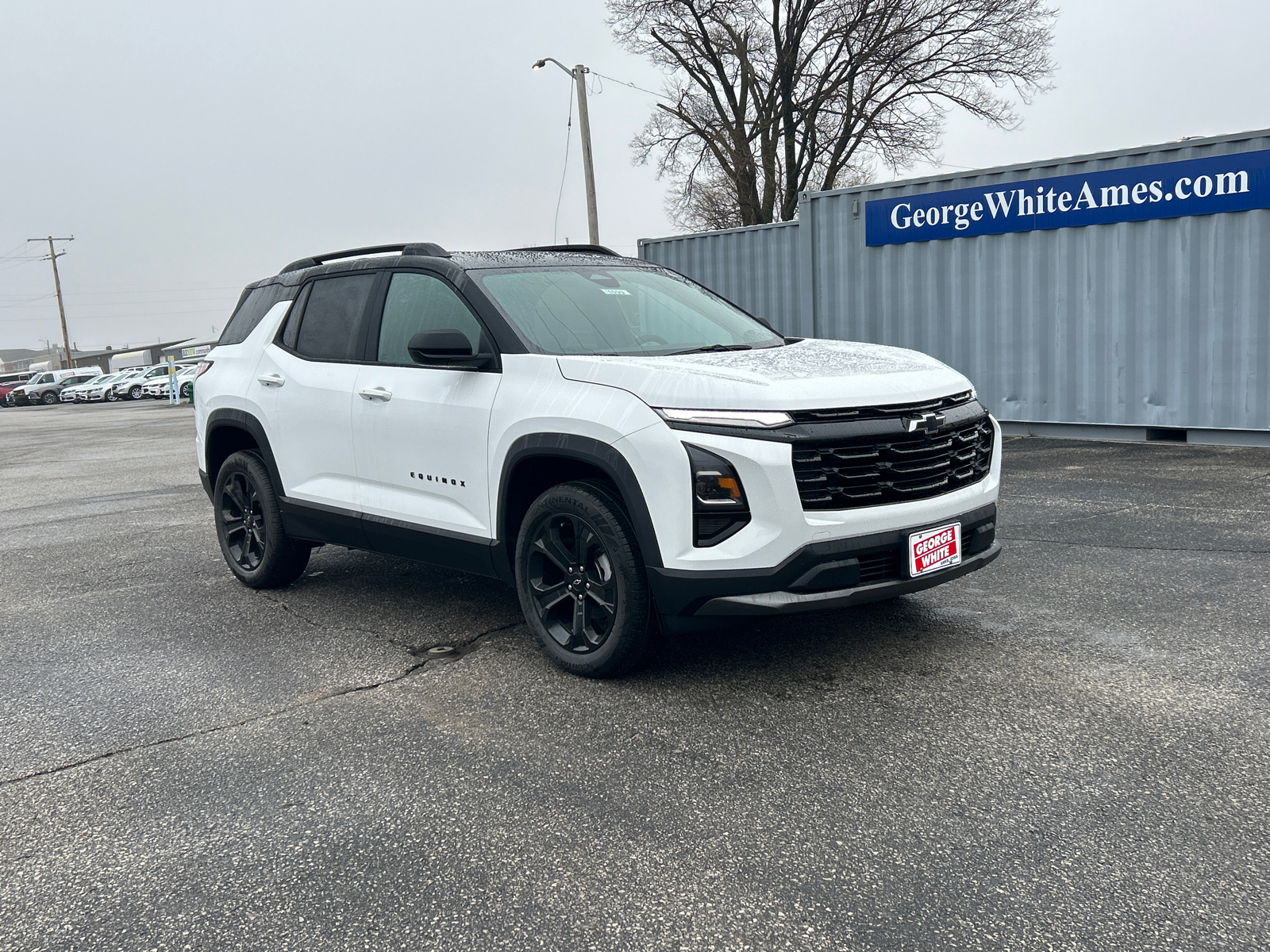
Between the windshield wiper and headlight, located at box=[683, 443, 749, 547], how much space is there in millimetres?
806

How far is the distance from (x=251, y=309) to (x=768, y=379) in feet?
11.9

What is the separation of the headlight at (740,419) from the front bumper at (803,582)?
17.8 inches

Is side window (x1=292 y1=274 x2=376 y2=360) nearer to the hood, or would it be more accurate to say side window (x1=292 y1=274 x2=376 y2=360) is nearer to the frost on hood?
the hood

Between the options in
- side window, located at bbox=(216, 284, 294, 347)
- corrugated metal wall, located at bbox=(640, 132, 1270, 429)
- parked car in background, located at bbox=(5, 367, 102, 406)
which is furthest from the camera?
parked car in background, located at bbox=(5, 367, 102, 406)

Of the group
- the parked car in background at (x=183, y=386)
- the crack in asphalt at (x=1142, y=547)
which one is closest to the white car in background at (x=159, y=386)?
the parked car in background at (x=183, y=386)

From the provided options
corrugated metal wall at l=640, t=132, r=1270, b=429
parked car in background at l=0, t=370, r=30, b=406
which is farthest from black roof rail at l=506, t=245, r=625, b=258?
parked car in background at l=0, t=370, r=30, b=406

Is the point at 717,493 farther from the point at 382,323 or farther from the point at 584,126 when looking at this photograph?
the point at 584,126

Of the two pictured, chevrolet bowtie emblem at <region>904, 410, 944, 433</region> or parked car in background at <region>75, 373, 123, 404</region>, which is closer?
chevrolet bowtie emblem at <region>904, 410, 944, 433</region>

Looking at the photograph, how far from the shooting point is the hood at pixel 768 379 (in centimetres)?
378

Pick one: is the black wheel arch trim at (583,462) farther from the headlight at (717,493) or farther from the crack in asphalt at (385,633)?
the crack in asphalt at (385,633)

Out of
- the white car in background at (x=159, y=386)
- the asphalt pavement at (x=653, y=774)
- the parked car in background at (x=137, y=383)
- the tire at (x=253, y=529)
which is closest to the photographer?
the asphalt pavement at (x=653, y=774)

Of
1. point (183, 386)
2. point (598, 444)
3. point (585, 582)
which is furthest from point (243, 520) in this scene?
point (183, 386)

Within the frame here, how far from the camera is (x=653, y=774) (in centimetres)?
339

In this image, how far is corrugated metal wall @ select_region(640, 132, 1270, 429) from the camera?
1058 cm
